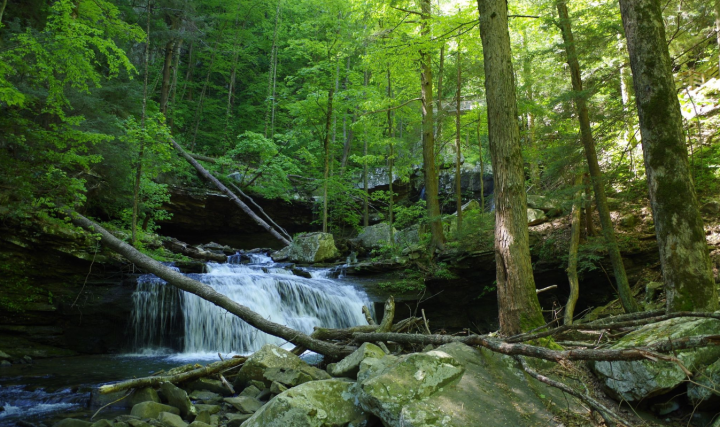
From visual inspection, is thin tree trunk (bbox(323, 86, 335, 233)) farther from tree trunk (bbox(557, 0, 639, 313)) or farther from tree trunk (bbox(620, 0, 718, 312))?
tree trunk (bbox(620, 0, 718, 312))

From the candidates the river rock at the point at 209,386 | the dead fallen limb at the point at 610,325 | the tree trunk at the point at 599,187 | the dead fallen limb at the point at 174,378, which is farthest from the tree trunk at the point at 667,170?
the dead fallen limb at the point at 174,378

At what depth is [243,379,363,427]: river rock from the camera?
10.6 feet

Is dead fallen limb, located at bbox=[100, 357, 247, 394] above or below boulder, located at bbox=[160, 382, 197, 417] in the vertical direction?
above

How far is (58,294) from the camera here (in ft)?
28.8

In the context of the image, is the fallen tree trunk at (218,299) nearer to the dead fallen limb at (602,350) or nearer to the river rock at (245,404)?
the river rock at (245,404)

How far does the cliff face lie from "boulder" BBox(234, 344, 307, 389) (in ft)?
16.4

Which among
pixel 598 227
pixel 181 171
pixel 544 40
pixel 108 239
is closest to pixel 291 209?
pixel 181 171

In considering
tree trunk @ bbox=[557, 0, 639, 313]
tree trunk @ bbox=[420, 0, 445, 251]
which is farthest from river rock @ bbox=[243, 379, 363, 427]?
tree trunk @ bbox=[420, 0, 445, 251]

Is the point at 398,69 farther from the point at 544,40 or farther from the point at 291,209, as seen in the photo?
the point at 544,40

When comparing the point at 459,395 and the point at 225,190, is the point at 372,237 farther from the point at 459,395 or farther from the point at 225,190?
the point at 459,395

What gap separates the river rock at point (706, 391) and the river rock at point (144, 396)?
529 centimetres

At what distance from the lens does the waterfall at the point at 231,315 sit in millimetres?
8750

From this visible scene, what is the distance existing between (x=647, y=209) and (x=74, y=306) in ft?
46.8

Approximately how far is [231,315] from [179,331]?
3.80 ft
